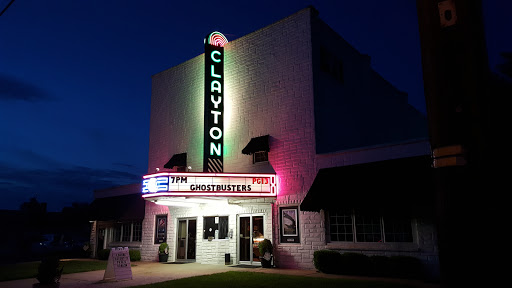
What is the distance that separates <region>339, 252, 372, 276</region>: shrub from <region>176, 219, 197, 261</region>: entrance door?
327 inches

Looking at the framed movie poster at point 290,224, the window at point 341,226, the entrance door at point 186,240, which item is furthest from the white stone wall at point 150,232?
the window at point 341,226

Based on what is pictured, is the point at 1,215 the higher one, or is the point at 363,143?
the point at 363,143

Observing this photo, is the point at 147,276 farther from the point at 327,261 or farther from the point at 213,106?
the point at 213,106

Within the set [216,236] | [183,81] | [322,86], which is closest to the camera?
[322,86]

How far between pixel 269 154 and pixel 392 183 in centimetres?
597

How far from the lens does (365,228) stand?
1399 centimetres

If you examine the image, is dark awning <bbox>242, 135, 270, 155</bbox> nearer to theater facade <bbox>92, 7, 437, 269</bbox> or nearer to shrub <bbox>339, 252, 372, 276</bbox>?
theater facade <bbox>92, 7, 437, 269</bbox>

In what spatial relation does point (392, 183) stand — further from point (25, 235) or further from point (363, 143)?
point (25, 235)

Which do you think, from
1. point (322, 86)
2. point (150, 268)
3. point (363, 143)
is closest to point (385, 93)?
point (363, 143)

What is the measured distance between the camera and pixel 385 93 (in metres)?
23.7

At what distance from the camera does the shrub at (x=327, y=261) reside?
13727mm

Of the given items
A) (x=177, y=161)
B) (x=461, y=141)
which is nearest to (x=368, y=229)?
(x=177, y=161)

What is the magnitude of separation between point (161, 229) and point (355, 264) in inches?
441

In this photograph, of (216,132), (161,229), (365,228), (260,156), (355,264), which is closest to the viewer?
(355,264)
